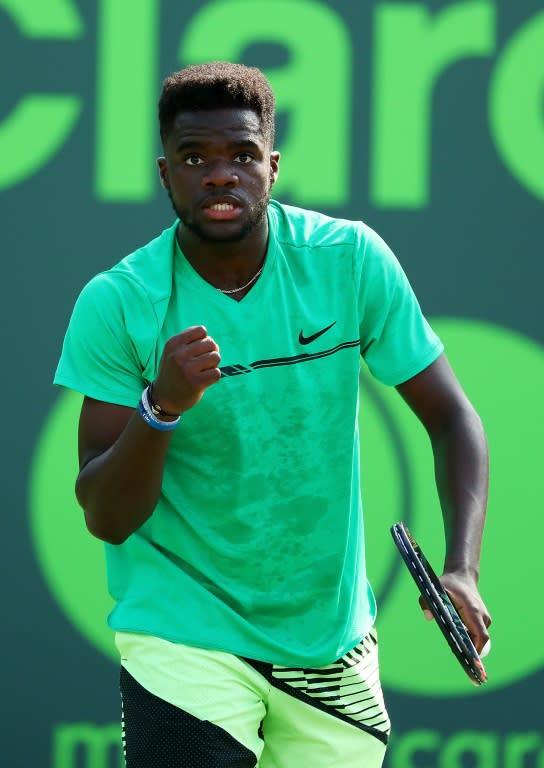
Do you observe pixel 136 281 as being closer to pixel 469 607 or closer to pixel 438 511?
pixel 469 607

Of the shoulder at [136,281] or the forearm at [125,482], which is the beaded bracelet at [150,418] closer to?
the forearm at [125,482]

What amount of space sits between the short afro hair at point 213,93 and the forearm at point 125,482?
660 mm

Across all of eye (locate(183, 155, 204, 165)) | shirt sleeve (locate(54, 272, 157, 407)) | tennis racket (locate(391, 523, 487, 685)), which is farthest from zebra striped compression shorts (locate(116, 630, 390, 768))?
eye (locate(183, 155, 204, 165))

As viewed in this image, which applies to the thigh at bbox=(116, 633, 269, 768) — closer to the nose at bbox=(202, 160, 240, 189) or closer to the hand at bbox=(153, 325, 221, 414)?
the hand at bbox=(153, 325, 221, 414)

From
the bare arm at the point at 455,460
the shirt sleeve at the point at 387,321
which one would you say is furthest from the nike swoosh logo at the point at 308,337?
the bare arm at the point at 455,460

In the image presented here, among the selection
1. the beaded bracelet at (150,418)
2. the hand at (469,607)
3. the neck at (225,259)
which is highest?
the neck at (225,259)

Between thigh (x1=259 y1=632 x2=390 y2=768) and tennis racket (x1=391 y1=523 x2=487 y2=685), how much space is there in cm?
41

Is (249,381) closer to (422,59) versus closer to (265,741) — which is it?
(265,741)

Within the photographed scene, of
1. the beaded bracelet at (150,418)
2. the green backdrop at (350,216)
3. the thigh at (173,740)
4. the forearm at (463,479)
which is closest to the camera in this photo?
the beaded bracelet at (150,418)

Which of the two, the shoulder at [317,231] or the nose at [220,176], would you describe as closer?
the nose at [220,176]

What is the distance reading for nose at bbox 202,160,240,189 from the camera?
2.58 metres

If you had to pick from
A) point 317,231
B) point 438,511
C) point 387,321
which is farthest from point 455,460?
point 438,511

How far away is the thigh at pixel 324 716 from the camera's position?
107 inches

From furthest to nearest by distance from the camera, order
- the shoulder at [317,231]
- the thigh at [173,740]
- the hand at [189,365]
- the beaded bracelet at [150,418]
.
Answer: the shoulder at [317,231] < the thigh at [173,740] < the beaded bracelet at [150,418] < the hand at [189,365]
